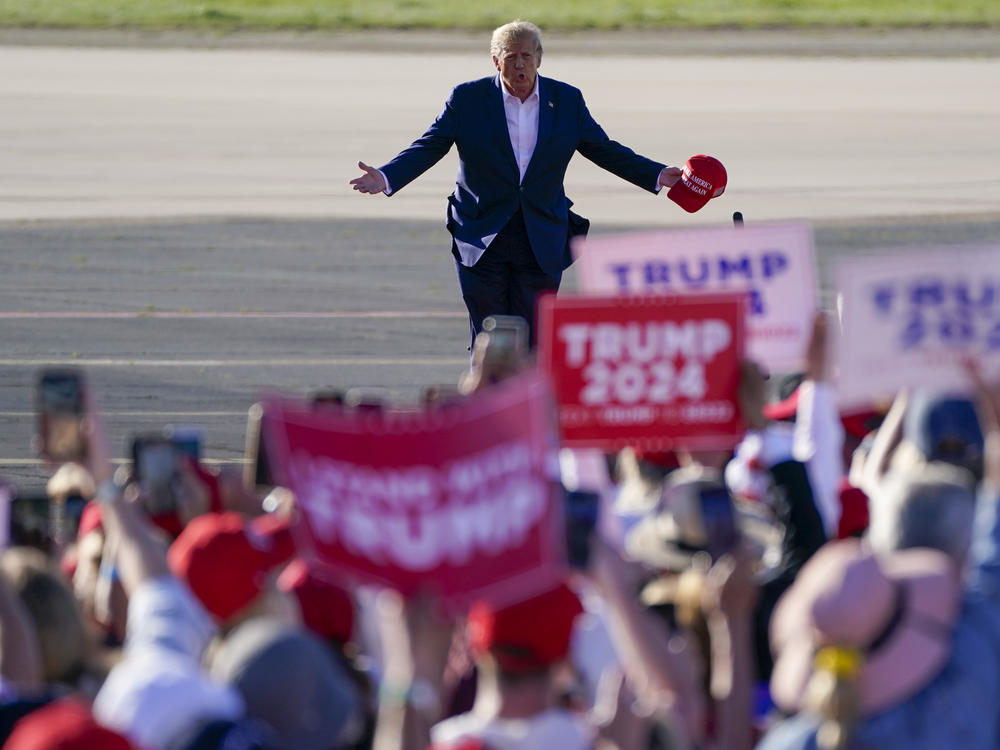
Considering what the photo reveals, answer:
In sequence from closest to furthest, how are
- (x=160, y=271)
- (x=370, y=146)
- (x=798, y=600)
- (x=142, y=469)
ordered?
(x=798, y=600) → (x=142, y=469) → (x=160, y=271) → (x=370, y=146)

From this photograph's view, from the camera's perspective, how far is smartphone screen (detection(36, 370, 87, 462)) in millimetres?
4207

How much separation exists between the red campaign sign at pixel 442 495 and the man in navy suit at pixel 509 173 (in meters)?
5.24

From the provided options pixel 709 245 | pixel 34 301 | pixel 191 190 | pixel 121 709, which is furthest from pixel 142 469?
pixel 191 190

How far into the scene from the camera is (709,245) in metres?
5.53

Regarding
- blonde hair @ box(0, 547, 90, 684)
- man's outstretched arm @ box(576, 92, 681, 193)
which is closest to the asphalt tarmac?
man's outstretched arm @ box(576, 92, 681, 193)

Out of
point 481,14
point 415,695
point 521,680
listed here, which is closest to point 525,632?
point 521,680

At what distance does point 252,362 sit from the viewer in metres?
11.7

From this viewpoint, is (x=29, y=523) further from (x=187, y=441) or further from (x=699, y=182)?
(x=699, y=182)

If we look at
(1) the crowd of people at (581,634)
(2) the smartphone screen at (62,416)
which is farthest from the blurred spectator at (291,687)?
(2) the smartphone screen at (62,416)

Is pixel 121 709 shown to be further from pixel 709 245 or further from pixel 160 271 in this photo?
pixel 160 271

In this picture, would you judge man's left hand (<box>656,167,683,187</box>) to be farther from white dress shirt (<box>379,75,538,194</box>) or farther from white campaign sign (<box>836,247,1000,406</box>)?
white campaign sign (<box>836,247,1000,406</box>)

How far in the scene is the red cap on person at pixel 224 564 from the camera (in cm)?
384

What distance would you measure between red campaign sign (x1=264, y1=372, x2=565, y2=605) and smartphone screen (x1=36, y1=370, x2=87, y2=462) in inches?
32.6

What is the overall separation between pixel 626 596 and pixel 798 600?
479mm
